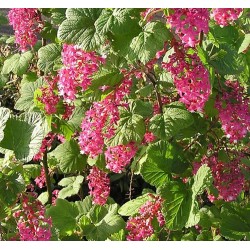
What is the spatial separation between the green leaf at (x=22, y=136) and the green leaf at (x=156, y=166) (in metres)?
0.40

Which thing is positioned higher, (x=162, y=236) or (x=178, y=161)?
(x=178, y=161)

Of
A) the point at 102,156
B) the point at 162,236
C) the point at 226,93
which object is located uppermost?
the point at 226,93

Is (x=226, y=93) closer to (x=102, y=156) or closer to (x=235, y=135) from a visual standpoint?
(x=235, y=135)

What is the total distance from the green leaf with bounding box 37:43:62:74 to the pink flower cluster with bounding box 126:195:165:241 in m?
0.70

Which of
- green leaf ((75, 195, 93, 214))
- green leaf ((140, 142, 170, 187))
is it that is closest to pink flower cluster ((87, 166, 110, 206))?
green leaf ((75, 195, 93, 214))

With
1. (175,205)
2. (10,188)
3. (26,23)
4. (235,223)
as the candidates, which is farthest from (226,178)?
(26,23)

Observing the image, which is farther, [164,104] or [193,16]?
[164,104]

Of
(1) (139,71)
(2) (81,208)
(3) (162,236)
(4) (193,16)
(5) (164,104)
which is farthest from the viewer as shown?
(2) (81,208)

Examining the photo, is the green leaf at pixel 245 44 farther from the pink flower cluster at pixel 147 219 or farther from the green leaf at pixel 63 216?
the green leaf at pixel 63 216

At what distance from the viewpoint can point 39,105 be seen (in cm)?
219

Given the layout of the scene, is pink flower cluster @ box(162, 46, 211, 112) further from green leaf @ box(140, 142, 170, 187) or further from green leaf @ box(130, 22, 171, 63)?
green leaf @ box(140, 142, 170, 187)

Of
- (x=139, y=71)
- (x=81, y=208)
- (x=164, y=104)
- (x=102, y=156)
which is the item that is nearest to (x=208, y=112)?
(x=164, y=104)

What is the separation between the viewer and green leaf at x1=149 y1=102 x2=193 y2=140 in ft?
6.14

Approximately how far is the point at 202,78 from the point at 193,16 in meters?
0.20
